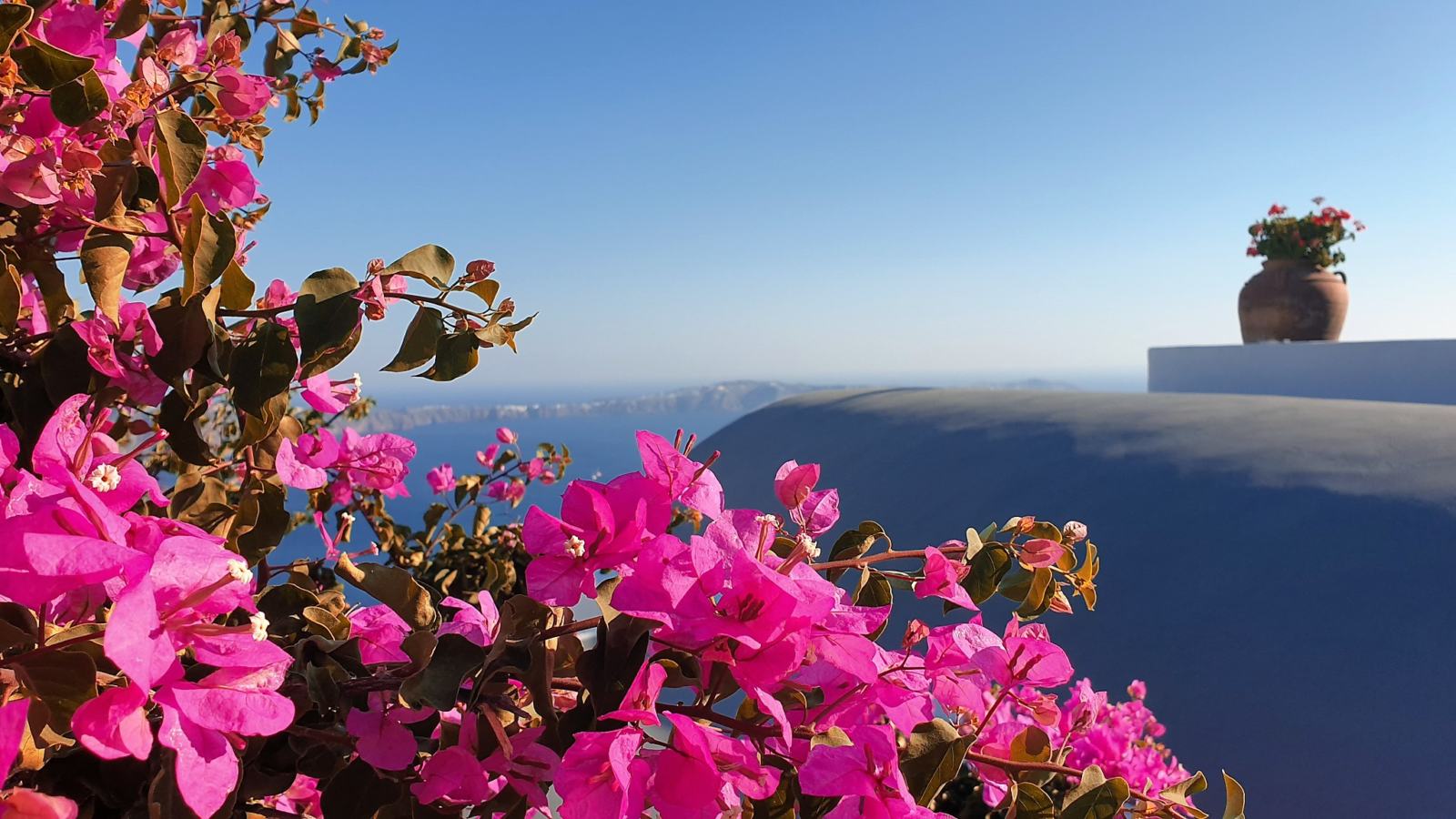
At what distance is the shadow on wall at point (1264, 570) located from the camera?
1317mm

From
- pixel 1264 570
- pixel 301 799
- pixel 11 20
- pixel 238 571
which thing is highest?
pixel 11 20

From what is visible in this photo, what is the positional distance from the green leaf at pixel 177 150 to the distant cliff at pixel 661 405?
3.74 meters

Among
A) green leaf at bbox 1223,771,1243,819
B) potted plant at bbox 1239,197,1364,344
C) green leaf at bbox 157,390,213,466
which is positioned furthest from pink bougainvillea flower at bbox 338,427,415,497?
potted plant at bbox 1239,197,1364,344

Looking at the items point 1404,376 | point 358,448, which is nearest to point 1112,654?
point 358,448

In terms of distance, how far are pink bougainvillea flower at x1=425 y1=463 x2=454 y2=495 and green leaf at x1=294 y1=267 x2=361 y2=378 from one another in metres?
0.93

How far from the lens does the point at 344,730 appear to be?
1.19ft

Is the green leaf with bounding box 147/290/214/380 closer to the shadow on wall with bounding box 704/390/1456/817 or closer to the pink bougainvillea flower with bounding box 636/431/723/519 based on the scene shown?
the pink bougainvillea flower with bounding box 636/431/723/519

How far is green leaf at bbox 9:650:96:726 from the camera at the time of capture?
0.27 m

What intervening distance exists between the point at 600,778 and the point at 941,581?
0.20m

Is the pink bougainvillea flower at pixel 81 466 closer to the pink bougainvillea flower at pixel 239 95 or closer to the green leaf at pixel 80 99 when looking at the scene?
the green leaf at pixel 80 99

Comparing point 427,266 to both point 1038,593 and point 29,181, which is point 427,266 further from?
point 1038,593

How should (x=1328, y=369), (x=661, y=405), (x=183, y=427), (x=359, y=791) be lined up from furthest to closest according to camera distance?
1. (x=661, y=405)
2. (x=1328, y=369)
3. (x=183, y=427)
4. (x=359, y=791)

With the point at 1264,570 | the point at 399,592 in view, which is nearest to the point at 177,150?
the point at 399,592

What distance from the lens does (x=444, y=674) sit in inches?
12.7
